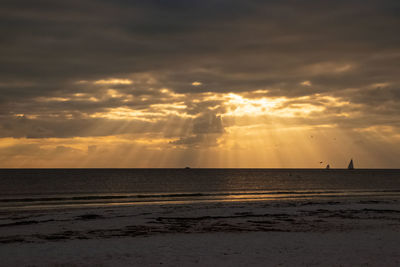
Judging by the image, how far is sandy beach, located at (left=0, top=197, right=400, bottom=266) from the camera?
17531 millimetres

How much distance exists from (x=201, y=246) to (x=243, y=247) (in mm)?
2212

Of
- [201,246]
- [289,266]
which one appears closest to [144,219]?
[201,246]

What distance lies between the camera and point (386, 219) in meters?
32.0

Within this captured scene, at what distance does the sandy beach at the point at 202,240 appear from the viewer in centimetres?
1753

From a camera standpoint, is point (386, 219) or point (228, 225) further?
point (386, 219)

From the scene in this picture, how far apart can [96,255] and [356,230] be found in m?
17.1

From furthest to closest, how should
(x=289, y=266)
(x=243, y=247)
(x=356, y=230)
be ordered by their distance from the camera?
(x=356, y=230) → (x=243, y=247) → (x=289, y=266)

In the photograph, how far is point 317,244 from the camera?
20844 millimetres

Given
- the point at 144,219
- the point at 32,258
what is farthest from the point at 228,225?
the point at 32,258

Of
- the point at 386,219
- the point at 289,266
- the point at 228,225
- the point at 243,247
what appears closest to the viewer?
the point at 289,266

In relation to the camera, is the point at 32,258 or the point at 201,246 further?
the point at 201,246

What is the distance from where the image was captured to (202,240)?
22.4 m

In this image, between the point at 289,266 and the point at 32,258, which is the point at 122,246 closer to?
the point at 32,258

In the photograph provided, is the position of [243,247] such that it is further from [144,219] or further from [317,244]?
[144,219]
